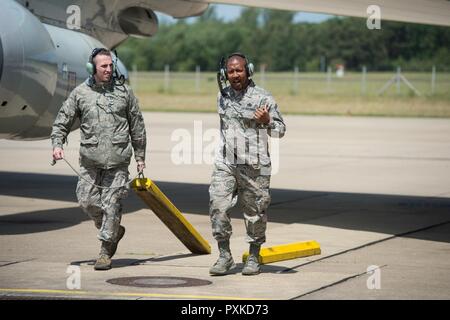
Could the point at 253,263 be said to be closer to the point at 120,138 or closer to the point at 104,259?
the point at 104,259

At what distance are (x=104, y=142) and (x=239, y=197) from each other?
1.43 m

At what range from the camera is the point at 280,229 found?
44.1ft

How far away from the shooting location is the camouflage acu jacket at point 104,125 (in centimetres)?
1048

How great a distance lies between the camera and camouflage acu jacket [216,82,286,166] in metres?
10.1

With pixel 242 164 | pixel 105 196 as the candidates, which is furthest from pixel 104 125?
pixel 242 164

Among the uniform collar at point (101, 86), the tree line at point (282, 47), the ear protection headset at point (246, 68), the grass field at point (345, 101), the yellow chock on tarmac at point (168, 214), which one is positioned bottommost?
the yellow chock on tarmac at point (168, 214)

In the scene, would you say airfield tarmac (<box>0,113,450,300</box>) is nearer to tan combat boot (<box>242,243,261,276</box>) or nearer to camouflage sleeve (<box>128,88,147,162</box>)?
tan combat boot (<box>242,243,261,276</box>)

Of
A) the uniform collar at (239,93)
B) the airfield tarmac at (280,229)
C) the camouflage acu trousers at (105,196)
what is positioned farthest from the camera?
the camouflage acu trousers at (105,196)

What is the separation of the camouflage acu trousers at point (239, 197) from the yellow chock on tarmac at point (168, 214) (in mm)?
715

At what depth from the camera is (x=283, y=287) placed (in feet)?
30.8

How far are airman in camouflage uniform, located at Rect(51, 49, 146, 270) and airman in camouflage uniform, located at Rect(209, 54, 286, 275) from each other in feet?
3.14

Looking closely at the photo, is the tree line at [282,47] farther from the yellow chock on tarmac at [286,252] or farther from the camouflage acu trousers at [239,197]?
the camouflage acu trousers at [239,197]

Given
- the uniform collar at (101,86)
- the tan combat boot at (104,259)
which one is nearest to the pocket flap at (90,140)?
the uniform collar at (101,86)

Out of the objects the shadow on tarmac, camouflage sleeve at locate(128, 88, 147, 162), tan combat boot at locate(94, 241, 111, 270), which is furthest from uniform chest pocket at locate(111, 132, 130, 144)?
the shadow on tarmac
